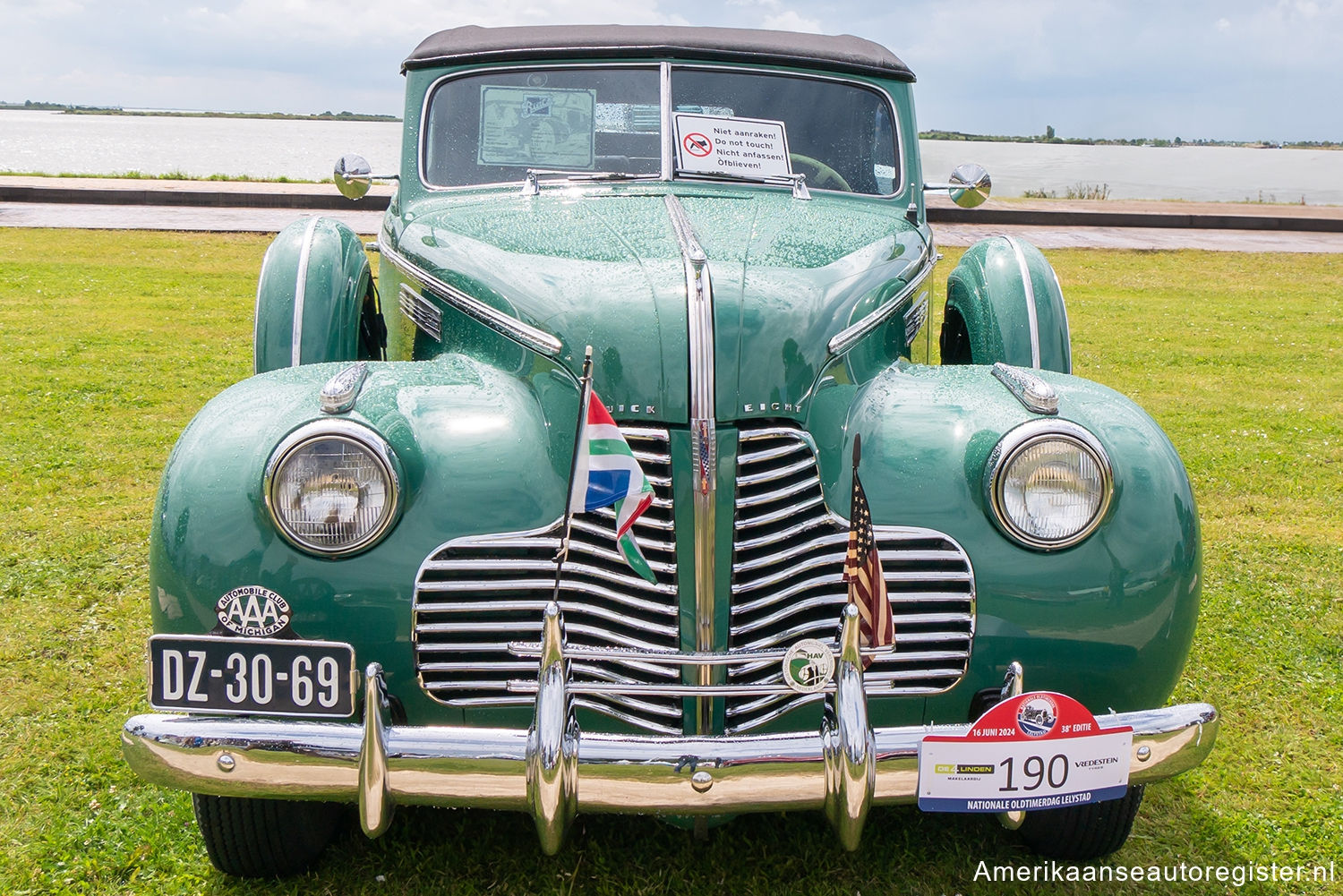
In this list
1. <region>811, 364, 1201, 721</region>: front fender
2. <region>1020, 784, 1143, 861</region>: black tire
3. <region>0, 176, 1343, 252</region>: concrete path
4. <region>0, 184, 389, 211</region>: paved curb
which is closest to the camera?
<region>811, 364, 1201, 721</region>: front fender

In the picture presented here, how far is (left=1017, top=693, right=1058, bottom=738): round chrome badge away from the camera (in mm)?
1928

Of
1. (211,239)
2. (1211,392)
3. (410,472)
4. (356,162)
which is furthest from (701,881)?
(211,239)

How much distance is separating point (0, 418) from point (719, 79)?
4280mm

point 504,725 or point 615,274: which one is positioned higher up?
point 615,274

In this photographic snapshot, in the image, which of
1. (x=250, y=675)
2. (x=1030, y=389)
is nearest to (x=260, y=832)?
(x=250, y=675)

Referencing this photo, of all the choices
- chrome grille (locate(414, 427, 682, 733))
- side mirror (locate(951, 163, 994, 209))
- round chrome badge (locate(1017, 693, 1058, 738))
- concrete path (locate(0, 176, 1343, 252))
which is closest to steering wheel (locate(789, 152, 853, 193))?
side mirror (locate(951, 163, 994, 209))

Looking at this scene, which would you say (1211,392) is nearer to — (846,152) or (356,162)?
(846,152)

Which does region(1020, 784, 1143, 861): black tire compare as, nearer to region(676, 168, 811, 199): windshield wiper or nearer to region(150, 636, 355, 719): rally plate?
region(150, 636, 355, 719): rally plate

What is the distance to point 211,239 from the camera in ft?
41.8

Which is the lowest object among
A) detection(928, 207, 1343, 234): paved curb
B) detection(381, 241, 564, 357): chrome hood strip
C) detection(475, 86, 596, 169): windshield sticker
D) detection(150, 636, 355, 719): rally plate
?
detection(150, 636, 355, 719): rally plate

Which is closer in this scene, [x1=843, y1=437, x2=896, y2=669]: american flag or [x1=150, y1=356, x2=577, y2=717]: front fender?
[x1=843, y1=437, x2=896, y2=669]: american flag

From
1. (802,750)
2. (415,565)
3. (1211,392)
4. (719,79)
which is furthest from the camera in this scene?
(1211,392)

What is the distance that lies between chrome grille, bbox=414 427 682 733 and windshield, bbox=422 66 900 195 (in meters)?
1.43

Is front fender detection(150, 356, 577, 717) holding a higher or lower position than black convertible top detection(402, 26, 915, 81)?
lower
